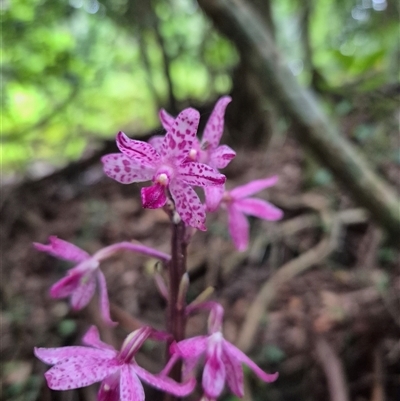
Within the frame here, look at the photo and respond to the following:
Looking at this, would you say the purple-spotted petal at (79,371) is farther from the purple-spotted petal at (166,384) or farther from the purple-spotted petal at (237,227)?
the purple-spotted petal at (237,227)

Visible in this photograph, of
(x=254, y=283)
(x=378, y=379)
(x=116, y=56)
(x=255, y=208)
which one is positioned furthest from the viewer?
(x=116, y=56)

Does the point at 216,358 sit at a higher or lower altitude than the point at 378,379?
higher

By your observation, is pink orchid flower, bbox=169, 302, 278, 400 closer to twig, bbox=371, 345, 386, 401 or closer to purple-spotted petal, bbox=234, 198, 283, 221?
purple-spotted petal, bbox=234, 198, 283, 221

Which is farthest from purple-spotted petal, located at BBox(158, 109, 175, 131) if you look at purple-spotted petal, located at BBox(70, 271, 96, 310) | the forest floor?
the forest floor

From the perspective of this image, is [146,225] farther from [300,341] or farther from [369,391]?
[369,391]

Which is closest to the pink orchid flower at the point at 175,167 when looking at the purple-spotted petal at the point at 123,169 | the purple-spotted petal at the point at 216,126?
the purple-spotted petal at the point at 123,169

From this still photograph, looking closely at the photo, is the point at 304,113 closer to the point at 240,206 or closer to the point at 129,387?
the point at 240,206

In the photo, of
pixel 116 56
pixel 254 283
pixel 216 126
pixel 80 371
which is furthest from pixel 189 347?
pixel 116 56

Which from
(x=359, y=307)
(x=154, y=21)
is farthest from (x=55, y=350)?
(x=154, y=21)
